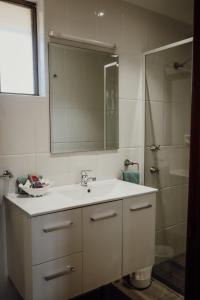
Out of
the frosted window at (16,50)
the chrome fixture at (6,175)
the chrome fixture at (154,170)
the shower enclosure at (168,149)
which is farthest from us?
the chrome fixture at (154,170)

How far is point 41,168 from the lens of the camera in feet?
6.16

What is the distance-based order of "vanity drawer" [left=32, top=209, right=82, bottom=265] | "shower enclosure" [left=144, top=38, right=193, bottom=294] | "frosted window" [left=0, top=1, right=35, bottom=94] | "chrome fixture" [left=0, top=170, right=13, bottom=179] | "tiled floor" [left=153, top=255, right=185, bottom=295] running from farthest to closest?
"shower enclosure" [left=144, top=38, right=193, bottom=294]
"tiled floor" [left=153, top=255, right=185, bottom=295]
"frosted window" [left=0, top=1, right=35, bottom=94]
"chrome fixture" [left=0, top=170, right=13, bottom=179]
"vanity drawer" [left=32, top=209, right=82, bottom=265]

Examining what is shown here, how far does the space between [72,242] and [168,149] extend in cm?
131

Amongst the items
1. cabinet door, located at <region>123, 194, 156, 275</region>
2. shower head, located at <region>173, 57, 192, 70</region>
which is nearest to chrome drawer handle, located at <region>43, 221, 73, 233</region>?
cabinet door, located at <region>123, 194, 156, 275</region>

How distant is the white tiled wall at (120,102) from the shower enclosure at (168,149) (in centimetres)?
12

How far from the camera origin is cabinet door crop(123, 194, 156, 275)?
5.77ft

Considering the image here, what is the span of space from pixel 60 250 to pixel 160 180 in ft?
4.23

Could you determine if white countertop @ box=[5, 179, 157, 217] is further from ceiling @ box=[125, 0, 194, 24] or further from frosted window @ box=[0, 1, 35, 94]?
ceiling @ box=[125, 0, 194, 24]

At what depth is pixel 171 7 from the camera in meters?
2.36

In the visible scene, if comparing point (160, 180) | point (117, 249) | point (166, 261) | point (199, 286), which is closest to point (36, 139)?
point (117, 249)

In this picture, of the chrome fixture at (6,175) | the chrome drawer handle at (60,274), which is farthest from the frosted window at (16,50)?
the chrome drawer handle at (60,274)

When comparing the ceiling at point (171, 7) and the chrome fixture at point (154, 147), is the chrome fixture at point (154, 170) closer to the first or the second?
the chrome fixture at point (154, 147)

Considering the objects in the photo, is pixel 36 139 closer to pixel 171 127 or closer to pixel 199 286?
pixel 171 127

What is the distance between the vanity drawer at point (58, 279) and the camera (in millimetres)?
1406
